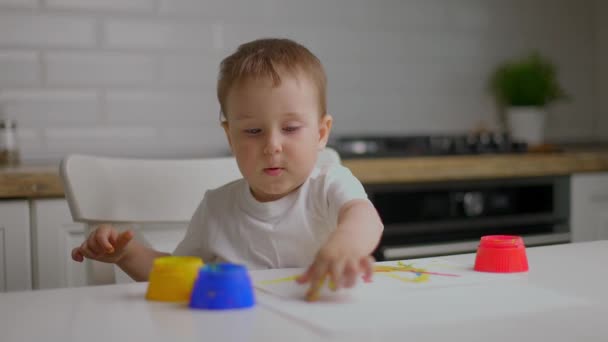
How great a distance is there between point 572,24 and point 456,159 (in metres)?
1.22

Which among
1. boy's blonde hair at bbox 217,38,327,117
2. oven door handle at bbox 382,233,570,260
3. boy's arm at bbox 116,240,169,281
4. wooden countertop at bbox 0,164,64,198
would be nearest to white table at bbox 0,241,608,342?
boy's arm at bbox 116,240,169,281

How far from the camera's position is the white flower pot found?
2.97 m

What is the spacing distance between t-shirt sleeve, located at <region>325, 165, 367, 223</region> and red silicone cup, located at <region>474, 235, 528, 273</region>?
0.23 meters

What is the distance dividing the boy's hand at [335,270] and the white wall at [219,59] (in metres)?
1.77

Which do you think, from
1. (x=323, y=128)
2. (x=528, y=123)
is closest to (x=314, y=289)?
(x=323, y=128)

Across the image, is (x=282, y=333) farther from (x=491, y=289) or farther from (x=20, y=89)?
(x=20, y=89)

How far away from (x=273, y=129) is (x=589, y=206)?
163cm

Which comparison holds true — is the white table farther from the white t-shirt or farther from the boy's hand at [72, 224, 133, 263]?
the white t-shirt

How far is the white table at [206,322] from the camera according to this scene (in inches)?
27.6

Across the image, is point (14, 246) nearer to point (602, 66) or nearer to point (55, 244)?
point (55, 244)

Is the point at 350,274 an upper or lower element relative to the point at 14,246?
upper

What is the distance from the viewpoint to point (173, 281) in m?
0.85

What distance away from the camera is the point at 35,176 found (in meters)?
1.92

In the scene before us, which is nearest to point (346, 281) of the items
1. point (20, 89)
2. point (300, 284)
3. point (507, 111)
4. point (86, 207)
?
point (300, 284)
